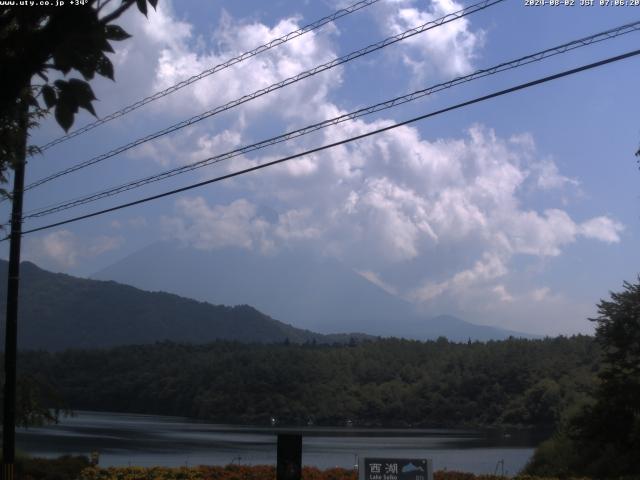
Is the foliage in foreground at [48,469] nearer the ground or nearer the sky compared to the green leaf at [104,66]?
nearer the ground

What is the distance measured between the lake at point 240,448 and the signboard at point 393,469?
14.6 meters

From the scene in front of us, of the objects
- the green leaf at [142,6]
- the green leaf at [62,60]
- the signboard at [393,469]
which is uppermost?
the green leaf at [142,6]

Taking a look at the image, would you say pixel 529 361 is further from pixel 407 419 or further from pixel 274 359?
pixel 274 359

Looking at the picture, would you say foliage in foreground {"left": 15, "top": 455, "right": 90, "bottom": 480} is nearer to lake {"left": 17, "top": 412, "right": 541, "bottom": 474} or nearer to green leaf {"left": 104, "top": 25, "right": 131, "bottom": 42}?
lake {"left": 17, "top": 412, "right": 541, "bottom": 474}

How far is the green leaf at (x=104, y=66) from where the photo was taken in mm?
4488

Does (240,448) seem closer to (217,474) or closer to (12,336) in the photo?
(217,474)

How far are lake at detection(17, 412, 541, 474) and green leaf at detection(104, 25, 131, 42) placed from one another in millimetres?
24621

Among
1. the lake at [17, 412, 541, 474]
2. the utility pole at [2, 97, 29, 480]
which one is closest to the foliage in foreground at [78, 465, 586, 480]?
the utility pole at [2, 97, 29, 480]

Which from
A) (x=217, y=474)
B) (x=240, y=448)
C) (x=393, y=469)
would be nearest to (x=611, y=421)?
(x=217, y=474)

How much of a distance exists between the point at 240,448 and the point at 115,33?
42.5 meters

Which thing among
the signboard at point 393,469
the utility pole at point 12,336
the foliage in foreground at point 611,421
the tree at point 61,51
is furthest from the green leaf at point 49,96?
the foliage in foreground at point 611,421

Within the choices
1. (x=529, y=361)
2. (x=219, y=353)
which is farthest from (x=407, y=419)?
(x=219, y=353)

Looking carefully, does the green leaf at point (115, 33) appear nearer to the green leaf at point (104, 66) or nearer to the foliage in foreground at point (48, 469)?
the green leaf at point (104, 66)

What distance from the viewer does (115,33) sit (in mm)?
4578
